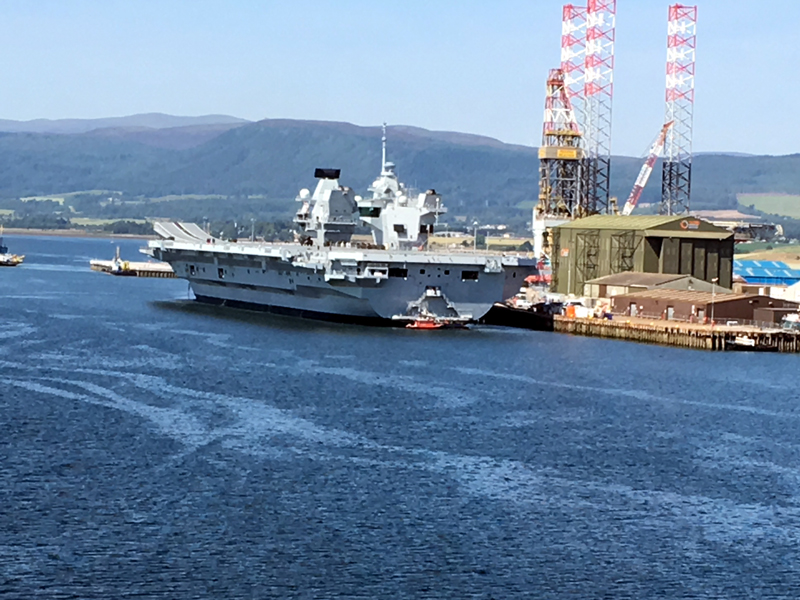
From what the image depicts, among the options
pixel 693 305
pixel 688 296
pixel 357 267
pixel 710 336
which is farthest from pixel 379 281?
pixel 688 296

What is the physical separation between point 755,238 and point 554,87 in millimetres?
17406

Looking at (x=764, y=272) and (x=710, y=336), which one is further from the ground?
(x=764, y=272)

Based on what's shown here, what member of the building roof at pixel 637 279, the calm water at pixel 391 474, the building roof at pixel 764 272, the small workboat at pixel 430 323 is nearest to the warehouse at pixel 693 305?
the building roof at pixel 637 279

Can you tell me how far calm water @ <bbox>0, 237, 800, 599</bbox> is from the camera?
2111 cm

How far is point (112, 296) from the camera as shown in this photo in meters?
75.4

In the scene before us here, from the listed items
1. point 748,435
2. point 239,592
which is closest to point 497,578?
point 239,592

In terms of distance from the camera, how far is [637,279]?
217ft

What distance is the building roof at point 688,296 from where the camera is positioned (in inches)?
2255

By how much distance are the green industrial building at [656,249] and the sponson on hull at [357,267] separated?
1436cm

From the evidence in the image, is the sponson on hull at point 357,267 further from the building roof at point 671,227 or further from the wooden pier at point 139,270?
the wooden pier at point 139,270

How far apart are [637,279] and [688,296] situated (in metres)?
7.23

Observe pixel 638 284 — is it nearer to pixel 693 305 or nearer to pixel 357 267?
pixel 693 305

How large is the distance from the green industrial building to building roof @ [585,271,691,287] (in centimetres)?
131

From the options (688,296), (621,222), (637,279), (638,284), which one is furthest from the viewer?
(621,222)
